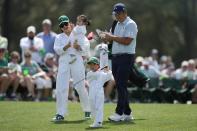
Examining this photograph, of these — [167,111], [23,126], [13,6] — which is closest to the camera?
[23,126]

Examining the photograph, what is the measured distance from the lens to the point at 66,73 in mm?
17422

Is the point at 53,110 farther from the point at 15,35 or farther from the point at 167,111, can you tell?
the point at 15,35

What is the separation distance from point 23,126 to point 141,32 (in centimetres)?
3962

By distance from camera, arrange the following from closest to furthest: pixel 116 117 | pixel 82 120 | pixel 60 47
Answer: pixel 116 117
pixel 82 120
pixel 60 47

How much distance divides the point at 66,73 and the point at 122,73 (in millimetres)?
1321

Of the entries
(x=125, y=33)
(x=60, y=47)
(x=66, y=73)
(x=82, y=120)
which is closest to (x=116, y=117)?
(x=82, y=120)

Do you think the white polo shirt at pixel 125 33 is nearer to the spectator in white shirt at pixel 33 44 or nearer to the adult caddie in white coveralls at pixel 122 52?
the adult caddie in white coveralls at pixel 122 52

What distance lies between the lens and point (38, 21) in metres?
53.9

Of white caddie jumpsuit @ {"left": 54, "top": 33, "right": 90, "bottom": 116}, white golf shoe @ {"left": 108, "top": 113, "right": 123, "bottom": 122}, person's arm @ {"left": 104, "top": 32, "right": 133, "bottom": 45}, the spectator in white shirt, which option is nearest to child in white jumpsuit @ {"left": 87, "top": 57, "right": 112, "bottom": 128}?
person's arm @ {"left": 104, "top": 32, "right": 133, "bottom": 45}

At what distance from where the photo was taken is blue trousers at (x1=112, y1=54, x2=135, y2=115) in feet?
55.4

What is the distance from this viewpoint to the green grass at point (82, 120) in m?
15.7

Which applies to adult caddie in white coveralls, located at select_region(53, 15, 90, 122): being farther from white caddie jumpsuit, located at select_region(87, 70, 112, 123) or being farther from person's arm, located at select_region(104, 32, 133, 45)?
white caddie jumpsuit, located at select_region(87, 70, 112, 123)

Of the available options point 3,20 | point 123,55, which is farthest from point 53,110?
point 3,20

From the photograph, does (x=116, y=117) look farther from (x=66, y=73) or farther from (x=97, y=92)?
(x=66, y=73)
